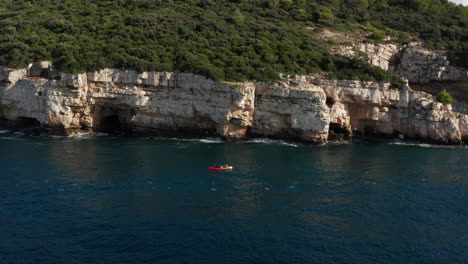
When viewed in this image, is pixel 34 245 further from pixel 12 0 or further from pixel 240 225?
pixel 12 0

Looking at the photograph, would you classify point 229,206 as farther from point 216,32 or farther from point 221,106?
point 216,32

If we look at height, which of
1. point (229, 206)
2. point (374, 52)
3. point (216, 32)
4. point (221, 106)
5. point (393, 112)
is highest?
point (216, 32)

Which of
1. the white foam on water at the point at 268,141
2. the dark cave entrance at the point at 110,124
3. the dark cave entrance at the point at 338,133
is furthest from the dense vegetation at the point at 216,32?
the dark cave entrance at the point at 110,124

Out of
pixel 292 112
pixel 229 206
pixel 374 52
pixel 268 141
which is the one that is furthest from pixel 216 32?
pixel 229 206

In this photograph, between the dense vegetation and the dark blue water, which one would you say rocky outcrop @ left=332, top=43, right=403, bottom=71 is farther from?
the dark blue water

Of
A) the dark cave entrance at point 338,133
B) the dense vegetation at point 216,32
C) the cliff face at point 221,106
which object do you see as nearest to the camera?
the cliff face at point 221,106

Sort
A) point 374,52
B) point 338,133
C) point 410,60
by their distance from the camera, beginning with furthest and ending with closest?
point 374,52, point 410,60, point 338,133

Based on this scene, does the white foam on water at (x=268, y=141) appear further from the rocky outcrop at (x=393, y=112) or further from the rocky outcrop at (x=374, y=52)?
the rocky outcrop at (x=374, y=52)
